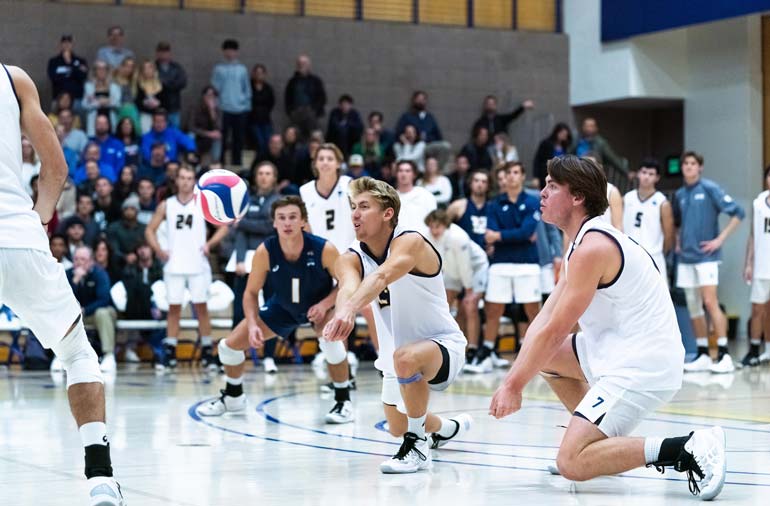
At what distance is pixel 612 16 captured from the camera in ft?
67.6

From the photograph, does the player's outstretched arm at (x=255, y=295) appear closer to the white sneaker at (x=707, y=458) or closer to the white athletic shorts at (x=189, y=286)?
the white sneaker at (x=707, y=458)

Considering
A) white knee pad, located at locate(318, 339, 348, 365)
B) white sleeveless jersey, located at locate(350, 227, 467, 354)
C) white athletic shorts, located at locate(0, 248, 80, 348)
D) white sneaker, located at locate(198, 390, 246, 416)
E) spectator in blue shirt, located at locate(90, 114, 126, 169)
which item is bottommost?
white sneaker, located at locate(198, 390, 246, 416)

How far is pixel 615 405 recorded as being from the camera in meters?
5.11

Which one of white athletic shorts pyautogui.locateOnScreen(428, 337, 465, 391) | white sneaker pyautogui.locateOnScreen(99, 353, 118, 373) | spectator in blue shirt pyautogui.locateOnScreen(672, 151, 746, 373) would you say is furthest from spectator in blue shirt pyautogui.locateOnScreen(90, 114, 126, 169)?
white athletic shorts pyautogui.locateOnScreen(428, 337, 465, 391)

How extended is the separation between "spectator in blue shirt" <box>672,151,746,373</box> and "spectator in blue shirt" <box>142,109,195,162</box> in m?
7.09

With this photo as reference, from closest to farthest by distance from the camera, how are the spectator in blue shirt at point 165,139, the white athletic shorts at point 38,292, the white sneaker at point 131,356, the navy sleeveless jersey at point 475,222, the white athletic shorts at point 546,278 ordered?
the white athletic shorts at point 38,292
the navy sleeveless jersey at point 475,222
the white athletic shorts at point 546,278
the white sneaker at point 131,356
the spectator in blue shirt at point 165,139

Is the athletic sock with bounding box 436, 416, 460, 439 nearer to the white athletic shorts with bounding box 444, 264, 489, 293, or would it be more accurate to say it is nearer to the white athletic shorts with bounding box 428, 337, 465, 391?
the white athletic shorts with bounding box 428, 337, 465, 391

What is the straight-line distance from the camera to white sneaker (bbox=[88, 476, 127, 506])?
456cm

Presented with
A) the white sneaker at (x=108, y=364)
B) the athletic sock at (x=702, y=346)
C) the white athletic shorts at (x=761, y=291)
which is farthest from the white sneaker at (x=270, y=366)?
the white athletic shorts at (x=761, y=291)

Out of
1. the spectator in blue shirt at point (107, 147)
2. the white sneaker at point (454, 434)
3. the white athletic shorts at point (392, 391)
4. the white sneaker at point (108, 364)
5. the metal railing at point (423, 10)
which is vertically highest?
the metal railing at point (423, 10)

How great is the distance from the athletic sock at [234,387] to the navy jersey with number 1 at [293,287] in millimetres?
441

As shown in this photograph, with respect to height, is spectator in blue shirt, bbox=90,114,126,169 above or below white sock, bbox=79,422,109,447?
above

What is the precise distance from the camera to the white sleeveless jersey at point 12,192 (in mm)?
4535

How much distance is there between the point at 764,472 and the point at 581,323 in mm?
1231
